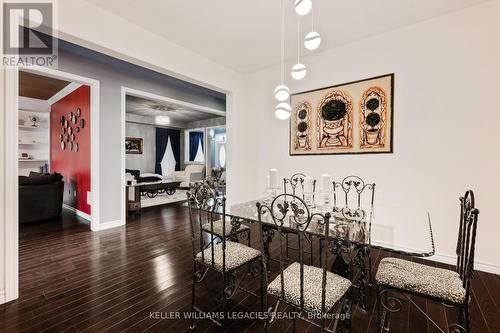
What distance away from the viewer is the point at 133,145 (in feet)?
32.1

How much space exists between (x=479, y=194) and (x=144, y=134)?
1080 cm

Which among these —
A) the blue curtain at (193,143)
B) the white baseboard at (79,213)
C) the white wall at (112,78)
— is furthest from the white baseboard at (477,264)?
the blue curtain at (193,143)

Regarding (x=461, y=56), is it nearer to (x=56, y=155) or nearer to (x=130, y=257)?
(x=130, y=257)

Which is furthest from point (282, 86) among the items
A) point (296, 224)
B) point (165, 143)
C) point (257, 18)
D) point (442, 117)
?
point (165, 143)

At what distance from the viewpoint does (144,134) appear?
1026cm

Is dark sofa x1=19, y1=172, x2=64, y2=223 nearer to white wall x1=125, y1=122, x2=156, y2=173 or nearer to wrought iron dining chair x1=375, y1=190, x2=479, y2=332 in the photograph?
white wall x1=125, y1=122, x2=156, y2=173

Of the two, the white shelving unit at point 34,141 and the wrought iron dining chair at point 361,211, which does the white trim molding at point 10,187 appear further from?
the white shelving unit at point 34,141

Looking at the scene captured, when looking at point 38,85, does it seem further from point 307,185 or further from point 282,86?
point 307,185

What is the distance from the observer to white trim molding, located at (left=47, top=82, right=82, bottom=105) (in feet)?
15.5

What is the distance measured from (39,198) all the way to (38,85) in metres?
2.70

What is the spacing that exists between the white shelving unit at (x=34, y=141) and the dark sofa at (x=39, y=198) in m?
2.75

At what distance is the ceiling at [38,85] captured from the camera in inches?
183

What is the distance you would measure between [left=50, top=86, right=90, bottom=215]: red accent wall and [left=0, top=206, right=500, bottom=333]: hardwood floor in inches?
53.6

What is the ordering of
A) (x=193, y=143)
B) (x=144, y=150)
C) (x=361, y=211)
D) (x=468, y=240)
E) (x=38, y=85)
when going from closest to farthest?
(x=468, y=240) < (x=361, y=211) < (x=38, y=85) < (x=144, y=150) < (x=193, y=143)
